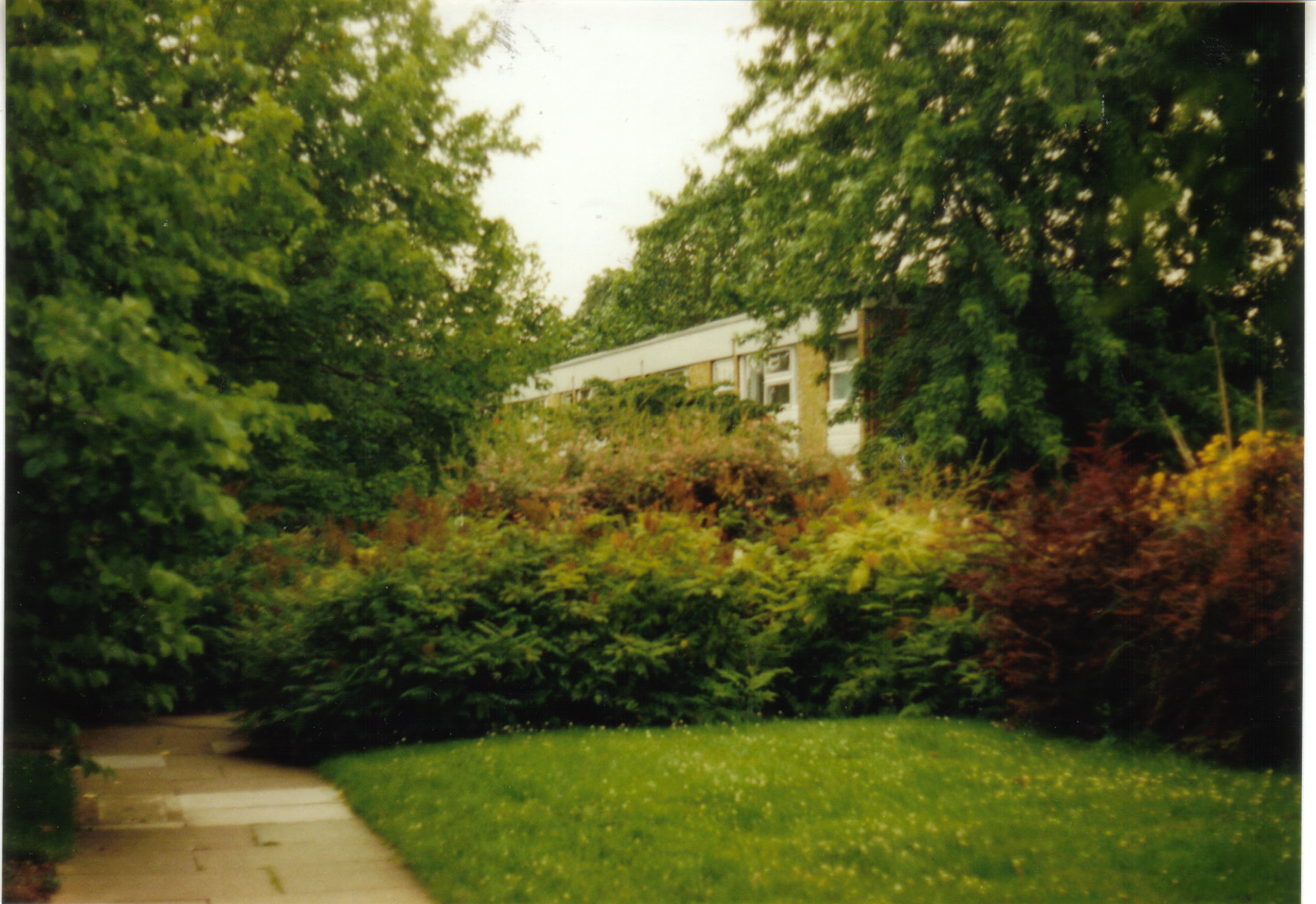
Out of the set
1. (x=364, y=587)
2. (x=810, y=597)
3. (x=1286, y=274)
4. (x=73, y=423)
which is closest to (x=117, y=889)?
(x=73, y=423)

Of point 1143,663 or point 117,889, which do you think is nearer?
point 117,889

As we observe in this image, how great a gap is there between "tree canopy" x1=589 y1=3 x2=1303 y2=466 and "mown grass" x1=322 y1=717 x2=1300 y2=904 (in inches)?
101

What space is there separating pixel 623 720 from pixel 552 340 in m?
4.29

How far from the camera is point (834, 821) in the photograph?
15.6ft

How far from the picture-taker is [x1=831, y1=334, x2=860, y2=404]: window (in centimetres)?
1619

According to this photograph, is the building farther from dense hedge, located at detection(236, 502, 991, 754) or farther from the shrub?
dense hedge, located at detection(236, 502, 991, 754)

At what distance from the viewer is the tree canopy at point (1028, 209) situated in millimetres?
5594

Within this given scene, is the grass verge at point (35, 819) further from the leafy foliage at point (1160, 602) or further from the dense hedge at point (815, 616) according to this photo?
the leafy foliage at point (1160, 602)

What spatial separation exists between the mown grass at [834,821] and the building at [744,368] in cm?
1123

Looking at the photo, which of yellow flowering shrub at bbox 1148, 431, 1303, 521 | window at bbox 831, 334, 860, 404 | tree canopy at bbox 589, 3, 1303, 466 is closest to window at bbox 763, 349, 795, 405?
window at bbox 831, 334, 860, 404

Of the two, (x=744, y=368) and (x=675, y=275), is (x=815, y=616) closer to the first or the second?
→ (x=675, y=275)

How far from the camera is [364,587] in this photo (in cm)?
706

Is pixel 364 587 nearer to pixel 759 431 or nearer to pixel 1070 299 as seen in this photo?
pixel 759 431

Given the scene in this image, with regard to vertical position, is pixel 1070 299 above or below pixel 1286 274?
above
